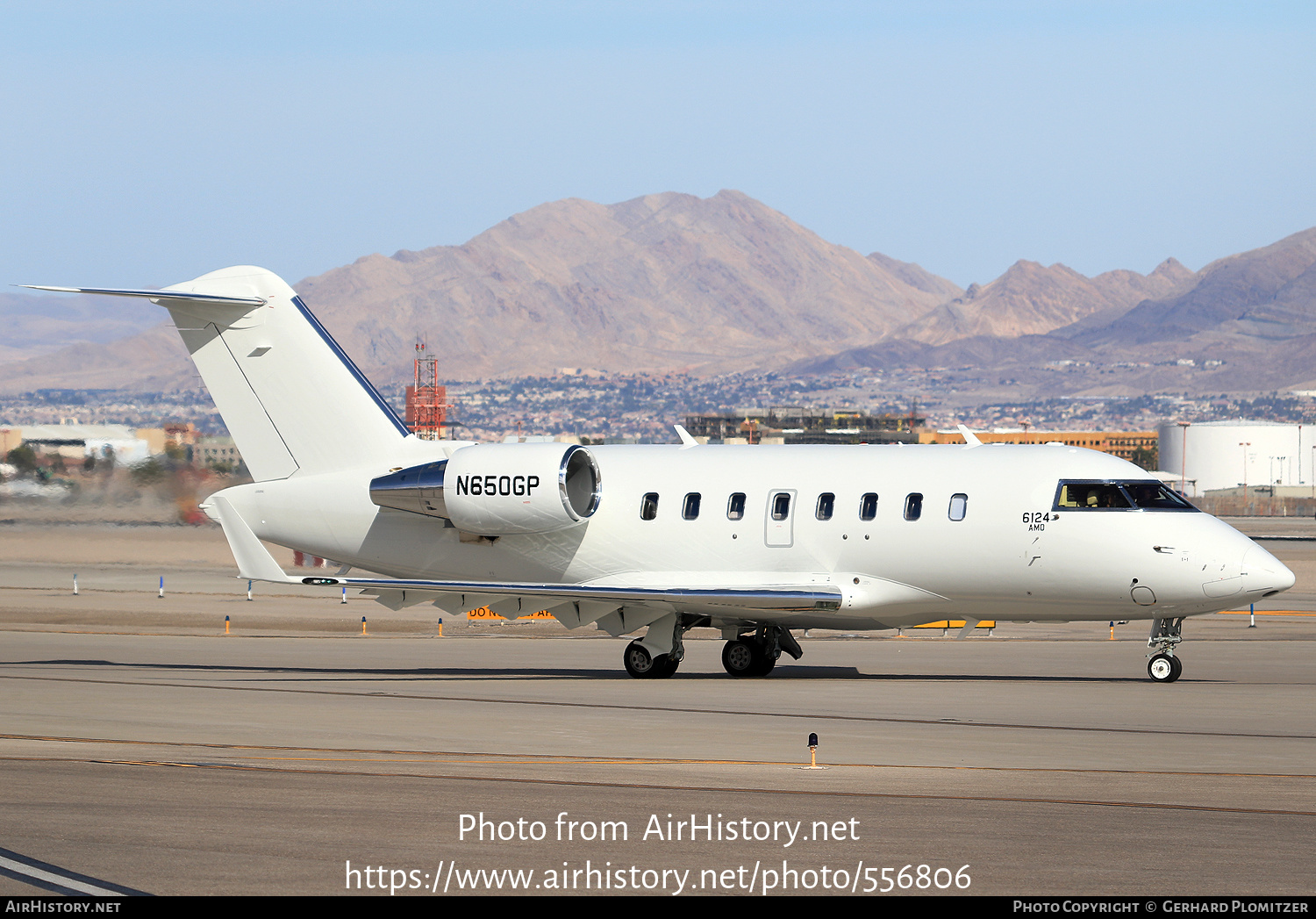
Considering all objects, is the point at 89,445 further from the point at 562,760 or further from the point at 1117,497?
the point at 562,760

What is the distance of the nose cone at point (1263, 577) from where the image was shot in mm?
24438

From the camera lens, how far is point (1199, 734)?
19406 millimetres

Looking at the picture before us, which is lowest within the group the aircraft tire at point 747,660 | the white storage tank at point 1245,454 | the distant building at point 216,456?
the white storage tank at point 1245,454

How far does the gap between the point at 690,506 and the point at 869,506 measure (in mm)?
3304

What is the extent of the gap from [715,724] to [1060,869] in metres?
9.27

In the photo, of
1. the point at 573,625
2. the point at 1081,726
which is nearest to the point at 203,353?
the point at 573,625

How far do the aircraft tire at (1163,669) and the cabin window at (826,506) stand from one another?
19.5ft

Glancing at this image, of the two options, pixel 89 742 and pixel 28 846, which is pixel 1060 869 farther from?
pixel 89 742

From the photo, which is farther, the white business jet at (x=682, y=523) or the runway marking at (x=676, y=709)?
the white business jet at (x=682, y=523)

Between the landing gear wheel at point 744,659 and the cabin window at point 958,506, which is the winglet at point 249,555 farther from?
the cabin window at point 958,506

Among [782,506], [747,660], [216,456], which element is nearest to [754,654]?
[747,660]

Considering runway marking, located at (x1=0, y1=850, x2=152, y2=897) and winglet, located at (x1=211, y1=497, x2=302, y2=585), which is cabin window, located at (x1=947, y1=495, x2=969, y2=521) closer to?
winglet, located at (x1=211, y1=497, x2=302, y2=585)

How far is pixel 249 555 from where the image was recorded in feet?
84.2

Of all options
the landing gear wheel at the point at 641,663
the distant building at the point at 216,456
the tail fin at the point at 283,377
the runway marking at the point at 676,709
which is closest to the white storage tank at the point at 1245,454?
the distant building at the point at 216,456
